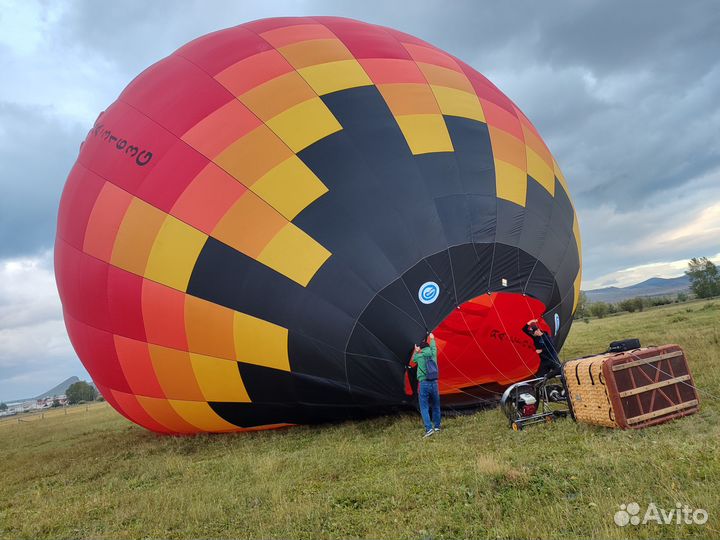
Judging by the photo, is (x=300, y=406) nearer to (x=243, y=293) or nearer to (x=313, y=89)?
(x=243, y=293)

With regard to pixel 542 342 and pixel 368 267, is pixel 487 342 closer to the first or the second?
pixel 542 342

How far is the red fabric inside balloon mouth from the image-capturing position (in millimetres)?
6257

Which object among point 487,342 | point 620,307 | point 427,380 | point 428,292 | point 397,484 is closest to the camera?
point 397,484

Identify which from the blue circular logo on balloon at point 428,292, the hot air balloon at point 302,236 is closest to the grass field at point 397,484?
the hot air balloon at point 302,236

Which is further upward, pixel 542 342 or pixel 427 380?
pixel 542 342

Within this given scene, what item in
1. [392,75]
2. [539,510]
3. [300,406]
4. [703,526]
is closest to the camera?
[703,526]

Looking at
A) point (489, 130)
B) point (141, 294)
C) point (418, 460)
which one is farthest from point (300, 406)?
point (489, 130)

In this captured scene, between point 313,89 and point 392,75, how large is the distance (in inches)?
47.4

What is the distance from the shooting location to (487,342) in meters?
6.45

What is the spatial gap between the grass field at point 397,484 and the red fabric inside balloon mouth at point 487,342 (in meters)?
0.57

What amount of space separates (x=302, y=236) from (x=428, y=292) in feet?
5.51

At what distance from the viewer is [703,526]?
2.70 meters

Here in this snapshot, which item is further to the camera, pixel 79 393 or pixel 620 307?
pixel 79 393

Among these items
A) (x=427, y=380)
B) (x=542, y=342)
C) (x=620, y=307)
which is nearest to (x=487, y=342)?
(x=542, y=342)
